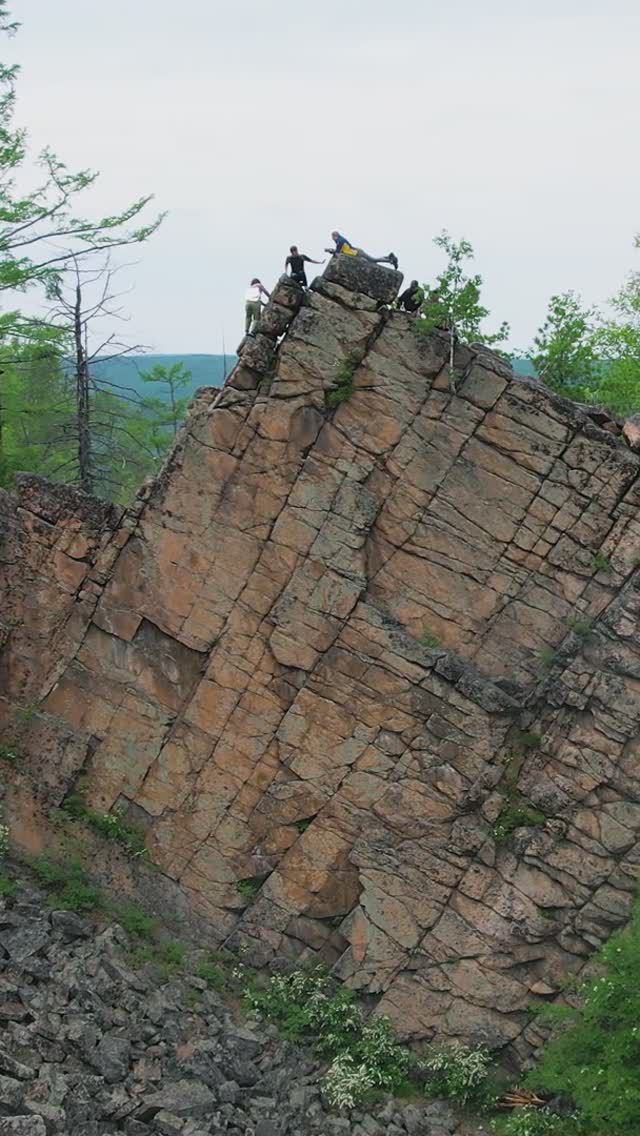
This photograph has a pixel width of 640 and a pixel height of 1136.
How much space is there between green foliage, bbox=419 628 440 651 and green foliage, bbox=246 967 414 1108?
6711mm

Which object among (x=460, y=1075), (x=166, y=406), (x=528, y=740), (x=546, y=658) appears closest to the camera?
(x=460, y=1075)

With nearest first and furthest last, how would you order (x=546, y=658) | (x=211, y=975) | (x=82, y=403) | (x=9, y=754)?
(x=211, y=975) → (x=546, y=658) → (x=9, y=754) → (x=82, y=403)

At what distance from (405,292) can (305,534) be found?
512 centimetres

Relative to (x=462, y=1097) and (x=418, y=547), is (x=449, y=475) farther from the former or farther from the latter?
(x=462, y=1097)

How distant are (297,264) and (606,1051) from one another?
15.1 meters

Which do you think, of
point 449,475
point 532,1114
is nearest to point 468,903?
point 532,1114

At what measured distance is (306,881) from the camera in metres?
22.0

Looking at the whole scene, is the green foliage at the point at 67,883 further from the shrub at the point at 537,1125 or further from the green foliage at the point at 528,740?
the green foliage at the point at 528,740

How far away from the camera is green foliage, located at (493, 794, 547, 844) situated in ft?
68.6

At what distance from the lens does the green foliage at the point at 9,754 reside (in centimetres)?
2303

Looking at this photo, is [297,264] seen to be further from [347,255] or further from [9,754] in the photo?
[9,754]

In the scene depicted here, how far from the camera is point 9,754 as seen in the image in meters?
23.0

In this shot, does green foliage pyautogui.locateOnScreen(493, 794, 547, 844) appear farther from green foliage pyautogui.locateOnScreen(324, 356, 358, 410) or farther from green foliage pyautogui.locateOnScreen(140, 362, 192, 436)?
green foliage pyautogui.locateOnScreen(140, 362, 192, 436)

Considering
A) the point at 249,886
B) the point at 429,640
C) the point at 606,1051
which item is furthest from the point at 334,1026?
the point at 429,640
